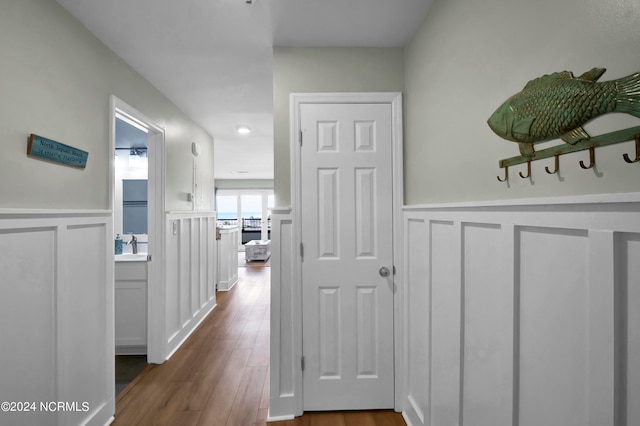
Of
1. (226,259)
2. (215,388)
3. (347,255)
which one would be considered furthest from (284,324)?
(226,259)

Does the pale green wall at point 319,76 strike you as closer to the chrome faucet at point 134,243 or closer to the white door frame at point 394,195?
the white door frame at point 394,195

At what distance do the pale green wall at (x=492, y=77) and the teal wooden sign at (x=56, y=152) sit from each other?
1923 mm

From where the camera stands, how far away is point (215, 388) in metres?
2.25

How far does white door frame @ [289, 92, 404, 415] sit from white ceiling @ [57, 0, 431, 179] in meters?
0.34

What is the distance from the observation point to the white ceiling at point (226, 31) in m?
1.58

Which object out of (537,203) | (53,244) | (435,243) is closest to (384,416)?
(435,243)

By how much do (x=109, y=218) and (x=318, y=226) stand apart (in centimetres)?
136

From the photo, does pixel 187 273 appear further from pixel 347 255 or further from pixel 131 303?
pixel 347 255

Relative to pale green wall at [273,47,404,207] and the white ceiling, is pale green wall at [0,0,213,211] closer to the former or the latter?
the white ceiling

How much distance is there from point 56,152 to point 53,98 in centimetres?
27

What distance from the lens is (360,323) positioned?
1.96 meters

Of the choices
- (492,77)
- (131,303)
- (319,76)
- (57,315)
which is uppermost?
(319,76)

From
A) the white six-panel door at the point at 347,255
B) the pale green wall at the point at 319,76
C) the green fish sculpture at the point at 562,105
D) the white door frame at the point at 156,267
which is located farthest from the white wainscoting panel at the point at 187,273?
the green fish sculpture at the point at 562,105

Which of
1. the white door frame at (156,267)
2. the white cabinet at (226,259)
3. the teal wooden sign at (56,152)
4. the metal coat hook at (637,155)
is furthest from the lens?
the white cabinet at (226,259)
